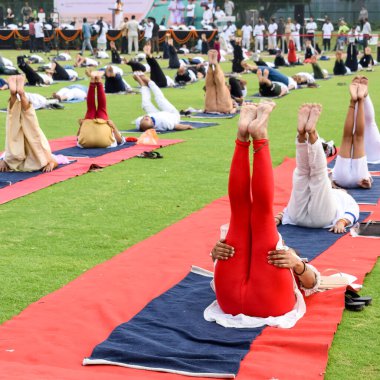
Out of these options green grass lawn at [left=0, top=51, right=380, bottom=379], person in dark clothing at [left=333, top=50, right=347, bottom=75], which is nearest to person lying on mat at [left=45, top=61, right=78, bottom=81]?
person in dark clothing at [left=333, top=50, right=347, bottom=75]

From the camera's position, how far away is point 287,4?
4653 cm

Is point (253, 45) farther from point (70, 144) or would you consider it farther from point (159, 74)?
point (70, 144)

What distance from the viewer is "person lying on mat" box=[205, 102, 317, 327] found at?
4.31 metres

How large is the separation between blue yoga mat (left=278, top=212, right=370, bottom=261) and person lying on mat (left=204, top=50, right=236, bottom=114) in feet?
25.6

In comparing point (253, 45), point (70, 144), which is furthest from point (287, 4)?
point (70, 144)

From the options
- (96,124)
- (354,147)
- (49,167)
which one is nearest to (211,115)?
(96,124)

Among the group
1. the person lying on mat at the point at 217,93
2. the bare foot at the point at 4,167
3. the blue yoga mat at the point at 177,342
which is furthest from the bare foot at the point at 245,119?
the person lying on mat at the point at 217,93

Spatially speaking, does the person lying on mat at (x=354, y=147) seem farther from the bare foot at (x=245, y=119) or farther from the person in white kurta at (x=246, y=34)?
the person in white kurta at (x=246, y=34)

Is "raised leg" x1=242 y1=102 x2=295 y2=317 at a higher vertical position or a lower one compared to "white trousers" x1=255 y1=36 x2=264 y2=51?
higher

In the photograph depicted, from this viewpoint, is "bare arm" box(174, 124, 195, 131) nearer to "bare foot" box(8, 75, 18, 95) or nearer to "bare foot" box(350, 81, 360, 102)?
"bare foot" box(8, 75, 18, 95)

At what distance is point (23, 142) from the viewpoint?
899cm

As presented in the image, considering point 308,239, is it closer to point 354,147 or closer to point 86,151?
point 354,147

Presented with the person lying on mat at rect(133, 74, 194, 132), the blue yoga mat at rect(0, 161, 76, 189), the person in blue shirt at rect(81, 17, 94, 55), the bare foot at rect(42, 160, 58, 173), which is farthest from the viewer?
the person in blue shirt at rect(81, 17, 94, 55)

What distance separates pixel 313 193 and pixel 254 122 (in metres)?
1.99
